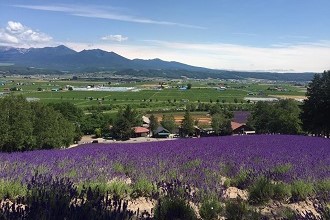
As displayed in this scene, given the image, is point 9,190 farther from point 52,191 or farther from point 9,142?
point 9,142

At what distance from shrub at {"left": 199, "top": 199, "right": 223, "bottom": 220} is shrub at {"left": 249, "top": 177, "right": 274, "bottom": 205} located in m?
1.23

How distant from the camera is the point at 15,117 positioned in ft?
72.5

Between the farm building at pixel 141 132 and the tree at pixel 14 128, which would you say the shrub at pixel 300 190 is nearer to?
the tree at pixel 14 128

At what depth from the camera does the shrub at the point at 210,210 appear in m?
5.32

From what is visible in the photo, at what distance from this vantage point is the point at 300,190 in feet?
21.5

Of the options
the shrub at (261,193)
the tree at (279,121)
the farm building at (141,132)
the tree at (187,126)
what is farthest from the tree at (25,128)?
the farm building at (141,132)

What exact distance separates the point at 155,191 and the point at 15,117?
1759 centimetres

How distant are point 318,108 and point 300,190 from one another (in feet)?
110

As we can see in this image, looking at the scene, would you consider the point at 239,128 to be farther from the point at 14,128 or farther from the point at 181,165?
the point at 181,165

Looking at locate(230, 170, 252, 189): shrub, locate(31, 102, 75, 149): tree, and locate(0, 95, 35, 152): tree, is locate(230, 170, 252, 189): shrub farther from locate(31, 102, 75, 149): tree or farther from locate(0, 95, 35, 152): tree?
locate(31, 102, 75, 149): tree

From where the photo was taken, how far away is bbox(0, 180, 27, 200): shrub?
6.14 m

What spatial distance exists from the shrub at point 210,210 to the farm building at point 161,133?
208 ft

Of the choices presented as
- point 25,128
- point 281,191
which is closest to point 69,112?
point 25,128

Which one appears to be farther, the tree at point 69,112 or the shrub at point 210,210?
the tree at point 69,112
